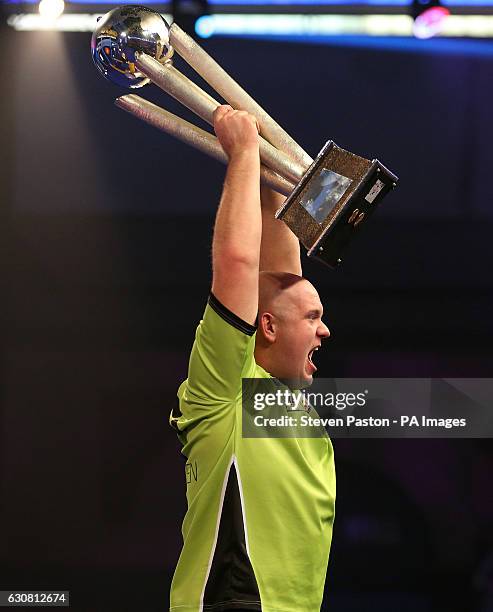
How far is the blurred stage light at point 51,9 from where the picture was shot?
10.9ft

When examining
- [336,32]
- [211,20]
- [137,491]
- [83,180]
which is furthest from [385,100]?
→ [137,491]

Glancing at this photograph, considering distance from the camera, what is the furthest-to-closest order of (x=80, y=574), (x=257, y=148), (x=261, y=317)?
1. (x=80, y=574)
2. (x=261, y=317)
3. (x=257, y=148)

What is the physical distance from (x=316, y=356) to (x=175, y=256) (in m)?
0.58

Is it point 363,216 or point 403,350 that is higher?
point 403,350

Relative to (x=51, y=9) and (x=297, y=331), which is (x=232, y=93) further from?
(x=51, y=9)

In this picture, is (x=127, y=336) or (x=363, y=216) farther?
(x=127, y=336)

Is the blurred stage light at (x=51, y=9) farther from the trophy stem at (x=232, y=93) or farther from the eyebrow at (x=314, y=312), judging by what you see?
the eyebrow at (x=314, y=312)

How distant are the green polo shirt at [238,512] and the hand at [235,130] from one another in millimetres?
335

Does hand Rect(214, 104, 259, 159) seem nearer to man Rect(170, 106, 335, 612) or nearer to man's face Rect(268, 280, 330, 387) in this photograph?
man Rect(170, 106, 335, 612)

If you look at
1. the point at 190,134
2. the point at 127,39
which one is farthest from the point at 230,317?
the point at 127,39

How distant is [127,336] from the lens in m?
3.24

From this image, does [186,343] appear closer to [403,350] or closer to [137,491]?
[137,491]

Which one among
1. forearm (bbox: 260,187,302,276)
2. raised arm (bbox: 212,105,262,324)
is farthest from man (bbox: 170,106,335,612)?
forearm (bbox: 260,187,302,276)

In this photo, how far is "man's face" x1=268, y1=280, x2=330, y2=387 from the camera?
2004 mm
